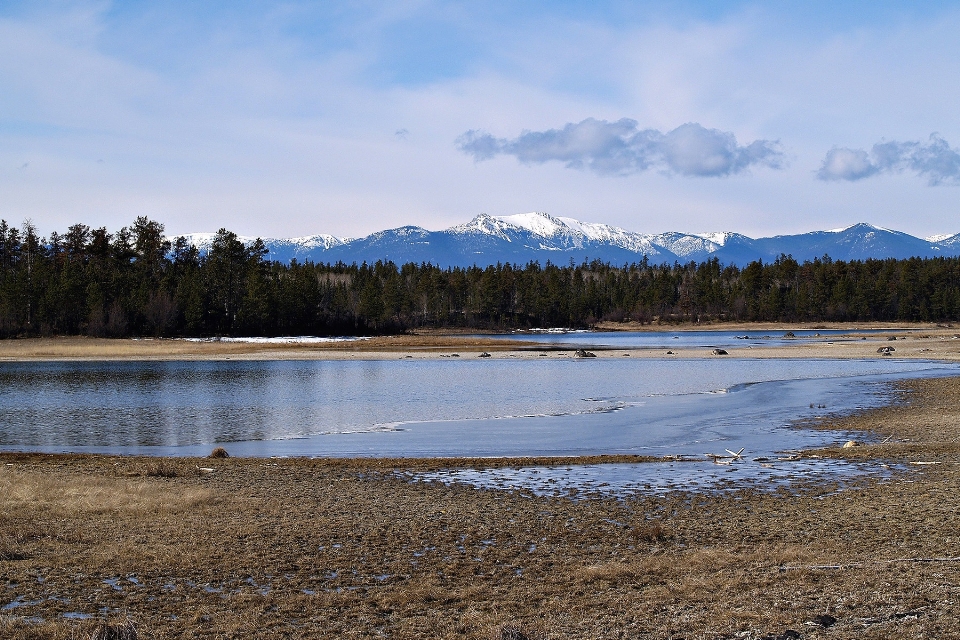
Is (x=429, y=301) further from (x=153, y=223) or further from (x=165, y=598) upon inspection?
(x=165, y=598)

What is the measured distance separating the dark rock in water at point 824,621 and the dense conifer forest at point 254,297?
104841mm

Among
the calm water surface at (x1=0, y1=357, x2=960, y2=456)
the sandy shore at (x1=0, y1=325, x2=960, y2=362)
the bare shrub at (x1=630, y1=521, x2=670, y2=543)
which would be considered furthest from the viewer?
the sandy shore at (x1=0, y1=325, x2=960, y2=362)

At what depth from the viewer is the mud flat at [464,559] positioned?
29.5ft

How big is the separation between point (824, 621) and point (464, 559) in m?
5.31

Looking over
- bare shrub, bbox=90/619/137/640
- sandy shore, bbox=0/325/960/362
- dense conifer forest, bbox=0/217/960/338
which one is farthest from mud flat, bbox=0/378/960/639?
dense conifer forest, bbox=0/217/960/338

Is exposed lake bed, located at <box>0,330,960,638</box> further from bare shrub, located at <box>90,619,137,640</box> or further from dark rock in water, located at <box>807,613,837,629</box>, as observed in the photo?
bare shrub, located at <box>90,619,137,640</box>

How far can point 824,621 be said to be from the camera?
28.0ft

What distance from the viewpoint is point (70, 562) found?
456 inches

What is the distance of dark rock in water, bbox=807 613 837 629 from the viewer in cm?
846

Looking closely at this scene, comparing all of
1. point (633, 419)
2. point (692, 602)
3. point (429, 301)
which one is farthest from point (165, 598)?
point (429, 301)

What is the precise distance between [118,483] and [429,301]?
6469 inches

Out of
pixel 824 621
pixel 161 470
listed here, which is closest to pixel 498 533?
pixel 824 621

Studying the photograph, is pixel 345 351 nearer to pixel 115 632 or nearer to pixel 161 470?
pixel 161 470

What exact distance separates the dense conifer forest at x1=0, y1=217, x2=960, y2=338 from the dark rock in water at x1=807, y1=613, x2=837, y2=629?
105 m
